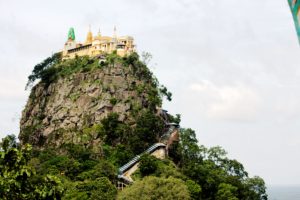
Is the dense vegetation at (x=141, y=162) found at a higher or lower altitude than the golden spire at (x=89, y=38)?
lower

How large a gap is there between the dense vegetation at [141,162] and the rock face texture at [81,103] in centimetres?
76

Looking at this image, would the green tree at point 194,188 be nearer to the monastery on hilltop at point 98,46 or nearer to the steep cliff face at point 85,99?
the steep cliff face at point 85,99

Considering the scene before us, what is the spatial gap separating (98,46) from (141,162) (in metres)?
25.1

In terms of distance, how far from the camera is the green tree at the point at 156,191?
34844 millimetres

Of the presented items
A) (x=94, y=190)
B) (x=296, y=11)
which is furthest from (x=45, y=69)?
(x=296, y=11)

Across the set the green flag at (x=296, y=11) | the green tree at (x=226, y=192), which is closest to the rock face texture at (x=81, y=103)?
the green tree at (x=226, y=192)

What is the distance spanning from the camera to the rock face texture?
5647cm

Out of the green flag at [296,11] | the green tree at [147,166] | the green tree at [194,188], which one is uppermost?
the green tree at [147,166]

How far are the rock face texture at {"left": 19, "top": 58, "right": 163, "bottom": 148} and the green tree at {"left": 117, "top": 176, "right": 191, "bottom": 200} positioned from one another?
65.2ft

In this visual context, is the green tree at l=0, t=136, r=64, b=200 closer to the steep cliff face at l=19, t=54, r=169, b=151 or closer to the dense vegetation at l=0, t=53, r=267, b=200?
the dense vegetation at l=0, t=53, r=267, b=200

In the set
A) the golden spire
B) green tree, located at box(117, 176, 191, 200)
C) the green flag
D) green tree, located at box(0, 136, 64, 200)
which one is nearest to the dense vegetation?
green tree, located at box(117, 176, 191, 200)

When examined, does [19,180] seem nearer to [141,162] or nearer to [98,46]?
[141,162]

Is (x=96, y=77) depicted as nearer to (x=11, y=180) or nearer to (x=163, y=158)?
(x=163, y=158)

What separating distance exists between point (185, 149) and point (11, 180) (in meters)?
41.1
